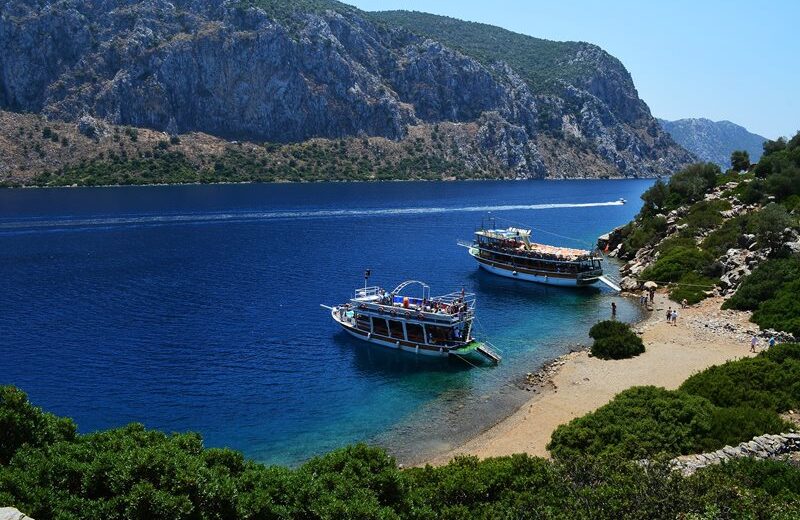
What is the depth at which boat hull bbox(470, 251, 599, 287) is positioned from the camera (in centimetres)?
8231

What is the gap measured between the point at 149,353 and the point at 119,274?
34.3 meters

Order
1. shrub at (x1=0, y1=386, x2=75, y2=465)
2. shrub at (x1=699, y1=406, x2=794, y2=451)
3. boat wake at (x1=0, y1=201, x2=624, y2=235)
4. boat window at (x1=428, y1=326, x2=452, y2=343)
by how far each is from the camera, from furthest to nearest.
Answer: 1. boat wake at (x1=0, y1=201, x2=624, y2=235)
2. boat window at (x1=428, y1=326, x2=452, y2=343)
3. shrub at (x1=699, y1=406, x2=794, y2=451)
4. shrub at (x1=0, y1=386, x2=75, y2=465)

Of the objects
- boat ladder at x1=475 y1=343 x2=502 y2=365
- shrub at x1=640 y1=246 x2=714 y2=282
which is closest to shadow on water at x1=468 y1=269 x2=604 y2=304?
shrub at x1=640 y1=246 x2=714 y2=282

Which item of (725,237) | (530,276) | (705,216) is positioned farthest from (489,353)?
(705,216)

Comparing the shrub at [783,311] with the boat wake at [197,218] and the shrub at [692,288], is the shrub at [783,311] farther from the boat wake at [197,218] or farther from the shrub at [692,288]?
the boat wake at [197,218]

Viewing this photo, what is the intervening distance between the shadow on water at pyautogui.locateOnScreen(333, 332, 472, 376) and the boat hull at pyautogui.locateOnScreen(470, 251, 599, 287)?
33.1 meters

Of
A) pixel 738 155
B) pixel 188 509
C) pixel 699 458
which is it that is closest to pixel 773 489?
pixel 699 458

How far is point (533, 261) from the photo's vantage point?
286ft

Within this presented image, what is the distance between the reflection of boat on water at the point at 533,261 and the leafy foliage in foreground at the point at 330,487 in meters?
59.4

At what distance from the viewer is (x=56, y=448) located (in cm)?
2017

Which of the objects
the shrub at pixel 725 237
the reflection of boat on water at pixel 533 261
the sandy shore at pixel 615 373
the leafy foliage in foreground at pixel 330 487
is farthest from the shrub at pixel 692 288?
the leafy foliage in foreground at pixel 330 487

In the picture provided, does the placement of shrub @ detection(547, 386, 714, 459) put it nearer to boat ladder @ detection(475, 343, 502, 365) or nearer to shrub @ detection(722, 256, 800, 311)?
boat ladder @ detection(475, 343, 502, 365)

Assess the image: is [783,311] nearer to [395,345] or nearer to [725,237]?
[725,237]

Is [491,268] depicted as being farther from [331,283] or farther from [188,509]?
[188,509]
